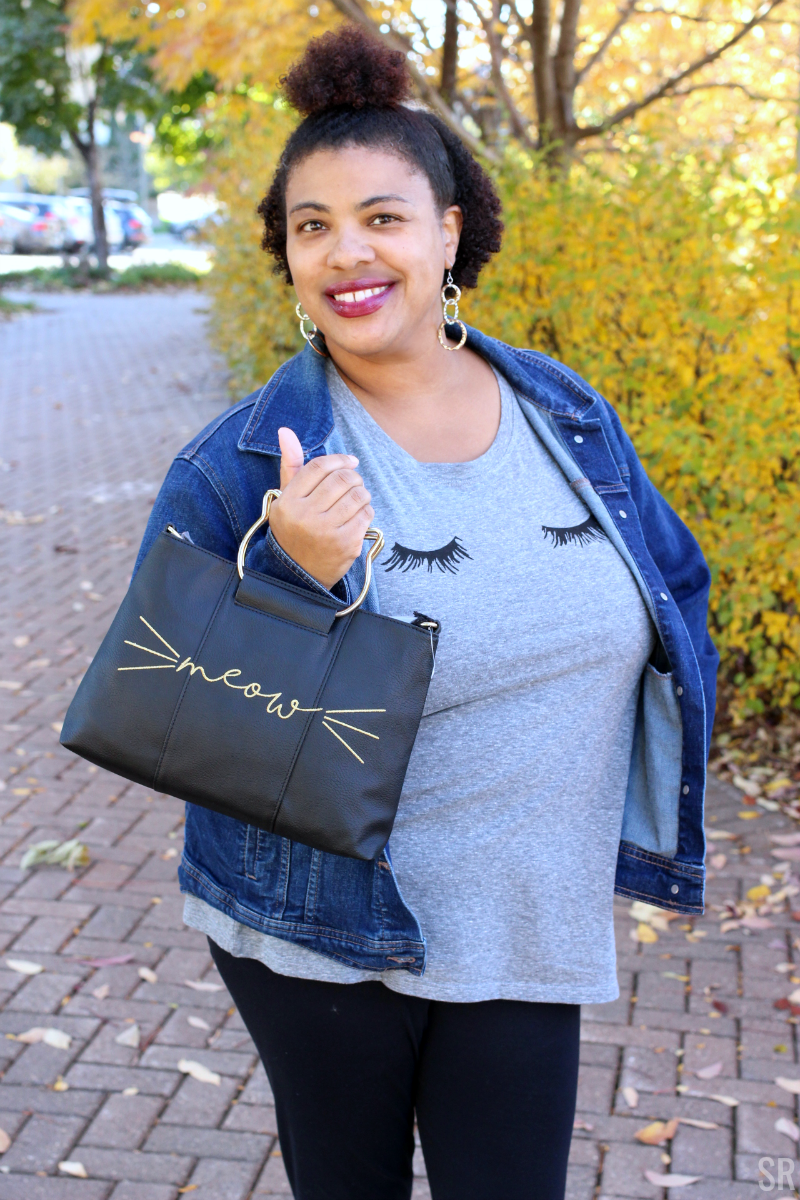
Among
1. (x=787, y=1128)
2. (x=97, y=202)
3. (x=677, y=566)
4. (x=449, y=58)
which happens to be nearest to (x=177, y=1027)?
(x=787, y=1128)

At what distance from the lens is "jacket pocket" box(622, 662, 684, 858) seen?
69.2 inches

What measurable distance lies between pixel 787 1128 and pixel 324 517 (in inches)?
84.6

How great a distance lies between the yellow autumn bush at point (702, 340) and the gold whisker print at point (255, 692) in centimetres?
284

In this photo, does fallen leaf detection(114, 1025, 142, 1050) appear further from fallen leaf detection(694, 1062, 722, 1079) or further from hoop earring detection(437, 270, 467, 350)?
hoop earring detection(437, 270, 467, 350)

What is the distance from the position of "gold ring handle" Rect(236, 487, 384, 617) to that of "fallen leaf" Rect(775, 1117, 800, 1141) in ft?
6.55

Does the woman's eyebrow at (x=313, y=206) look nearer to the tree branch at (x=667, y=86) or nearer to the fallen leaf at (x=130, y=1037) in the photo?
the fallen leaf at (x=130, y=1037)

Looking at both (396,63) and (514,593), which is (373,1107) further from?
(396,63)

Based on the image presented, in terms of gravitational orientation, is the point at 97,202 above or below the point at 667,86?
below

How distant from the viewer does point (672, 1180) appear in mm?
2580

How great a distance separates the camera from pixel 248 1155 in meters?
2.68

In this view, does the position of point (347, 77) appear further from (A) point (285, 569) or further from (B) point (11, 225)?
(B) point (11, 225)

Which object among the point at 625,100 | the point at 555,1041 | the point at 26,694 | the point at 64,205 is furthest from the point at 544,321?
the point at 64,205

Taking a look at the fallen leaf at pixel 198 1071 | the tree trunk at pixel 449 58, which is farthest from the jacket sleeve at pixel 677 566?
the tree trunk at pixel 449 58

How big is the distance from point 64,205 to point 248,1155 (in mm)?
34295
